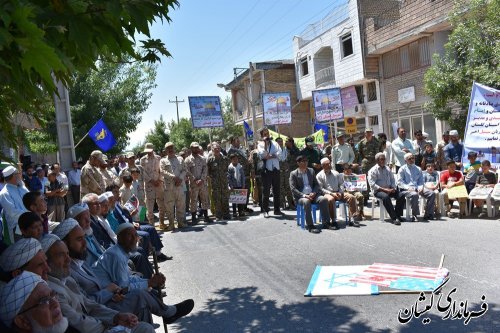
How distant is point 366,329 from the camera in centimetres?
465

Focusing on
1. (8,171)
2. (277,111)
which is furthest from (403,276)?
(277,111)

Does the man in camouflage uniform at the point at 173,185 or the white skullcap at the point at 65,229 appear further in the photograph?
the man in camouflage uniform at the point at 173,185

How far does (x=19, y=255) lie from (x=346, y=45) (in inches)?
1133

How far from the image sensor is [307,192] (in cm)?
1062

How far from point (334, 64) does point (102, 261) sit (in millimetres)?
27919

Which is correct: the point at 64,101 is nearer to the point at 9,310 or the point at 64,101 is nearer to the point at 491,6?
the point at 9,310

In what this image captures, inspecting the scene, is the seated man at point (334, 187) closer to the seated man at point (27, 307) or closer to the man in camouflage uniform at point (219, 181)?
the man in camouflage uniform at point (219, 181)

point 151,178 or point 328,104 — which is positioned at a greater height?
point 328,104

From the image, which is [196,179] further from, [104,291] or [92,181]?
[104,291]

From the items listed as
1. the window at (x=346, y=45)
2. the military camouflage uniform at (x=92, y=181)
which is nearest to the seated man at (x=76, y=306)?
the military camouflage uniform at (x=92, y=181)

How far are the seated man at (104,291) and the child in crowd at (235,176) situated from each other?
25.9 ft

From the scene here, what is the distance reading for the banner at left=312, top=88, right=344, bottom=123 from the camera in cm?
2050

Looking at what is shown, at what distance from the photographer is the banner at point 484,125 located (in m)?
10.9

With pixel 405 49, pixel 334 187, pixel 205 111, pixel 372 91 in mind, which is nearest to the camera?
pixel 334 187
